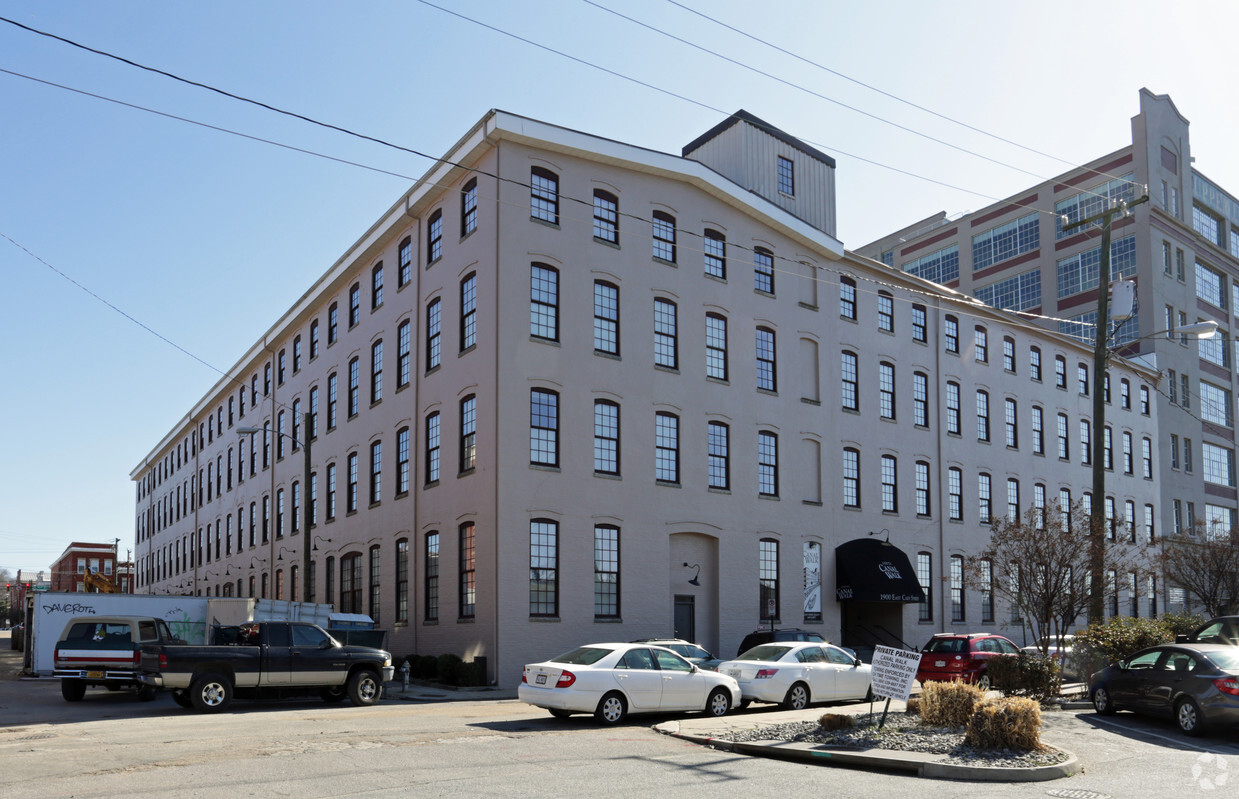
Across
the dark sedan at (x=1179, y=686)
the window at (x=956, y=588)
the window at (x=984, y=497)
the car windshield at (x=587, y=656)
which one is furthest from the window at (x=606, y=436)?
the window at (x=984, y=497)

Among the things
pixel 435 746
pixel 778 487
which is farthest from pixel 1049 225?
pixel 435 746

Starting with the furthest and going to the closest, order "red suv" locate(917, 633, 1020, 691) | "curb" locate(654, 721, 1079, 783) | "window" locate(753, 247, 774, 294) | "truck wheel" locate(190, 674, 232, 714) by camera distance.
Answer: "window" locate(753, 247, 774, 294) < "red suv" locate(917, 633, 1020, 691) < "truck wheel" locate(190, 674, 232, 714) < "curb" locate(654, 721, 1079, 783)

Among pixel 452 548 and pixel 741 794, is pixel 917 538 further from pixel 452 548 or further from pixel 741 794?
pixel 741 794

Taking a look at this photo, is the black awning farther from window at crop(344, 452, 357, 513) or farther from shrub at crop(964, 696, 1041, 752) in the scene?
shrub at crop(964, 696, 1041, 752)

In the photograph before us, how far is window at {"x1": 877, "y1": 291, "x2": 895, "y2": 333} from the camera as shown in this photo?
42.9 meters

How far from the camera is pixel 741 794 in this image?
38.5 ft

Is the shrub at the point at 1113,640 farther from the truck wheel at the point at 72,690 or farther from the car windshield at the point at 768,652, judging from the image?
the truck wheel at the point at 72,690

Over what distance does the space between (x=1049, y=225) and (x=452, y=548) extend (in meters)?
49.2

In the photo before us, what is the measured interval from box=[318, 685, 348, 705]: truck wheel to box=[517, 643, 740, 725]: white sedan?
6063 mm

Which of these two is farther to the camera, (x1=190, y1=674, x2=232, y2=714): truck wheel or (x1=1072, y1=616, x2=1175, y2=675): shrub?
(x1=1072, y1=616, x2=1175, y2=675): shrub

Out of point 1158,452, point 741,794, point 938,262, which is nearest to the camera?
point 741,794

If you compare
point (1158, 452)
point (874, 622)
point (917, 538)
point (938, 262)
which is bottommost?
point (874, 622)

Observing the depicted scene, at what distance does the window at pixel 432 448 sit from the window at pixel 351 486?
754 centimetres

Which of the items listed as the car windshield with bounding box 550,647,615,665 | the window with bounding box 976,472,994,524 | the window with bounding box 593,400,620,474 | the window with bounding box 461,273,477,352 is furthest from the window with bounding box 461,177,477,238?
the window with bounding box 976,472,994,524
